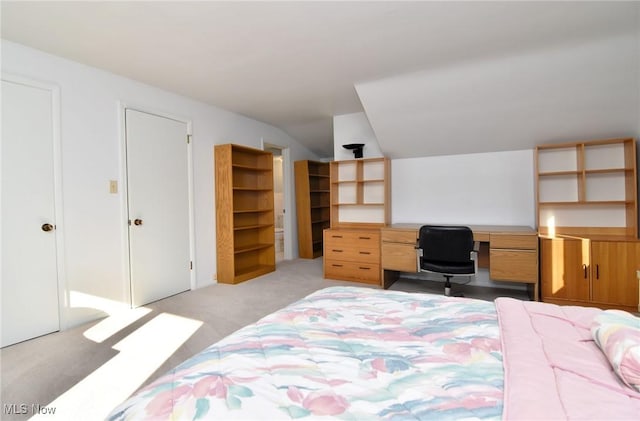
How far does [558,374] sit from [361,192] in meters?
3.78

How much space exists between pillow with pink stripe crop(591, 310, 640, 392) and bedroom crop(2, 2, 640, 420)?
2.08m

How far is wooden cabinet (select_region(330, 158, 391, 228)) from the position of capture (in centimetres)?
439

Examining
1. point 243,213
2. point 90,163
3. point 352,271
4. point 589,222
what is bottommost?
point 352,271

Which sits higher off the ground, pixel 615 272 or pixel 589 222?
pixel 589 222

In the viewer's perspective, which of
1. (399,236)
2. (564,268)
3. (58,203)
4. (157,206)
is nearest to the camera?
(58,203)

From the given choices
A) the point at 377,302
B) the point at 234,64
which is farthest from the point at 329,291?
the point at 234,64

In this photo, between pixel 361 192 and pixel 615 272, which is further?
pixel 361 192

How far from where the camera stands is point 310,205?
5941 millimetres

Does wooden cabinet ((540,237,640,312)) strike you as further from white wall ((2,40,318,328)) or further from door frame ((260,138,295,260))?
white wall ((2,40,318,328))

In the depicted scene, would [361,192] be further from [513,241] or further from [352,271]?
[513,241]

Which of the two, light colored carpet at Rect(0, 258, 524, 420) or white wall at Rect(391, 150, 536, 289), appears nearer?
light colored carpet at Rect(0, 258, 524, 420)

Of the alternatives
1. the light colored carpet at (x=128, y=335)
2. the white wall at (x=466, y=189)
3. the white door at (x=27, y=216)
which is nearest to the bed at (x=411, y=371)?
the light colored carpet at (x=128, y=335)

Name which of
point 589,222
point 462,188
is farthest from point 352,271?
point 589,222

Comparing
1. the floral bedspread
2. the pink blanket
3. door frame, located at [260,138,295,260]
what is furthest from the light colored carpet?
the pink blanket
